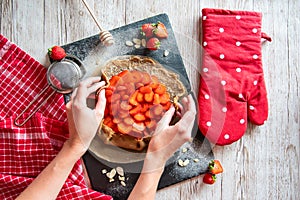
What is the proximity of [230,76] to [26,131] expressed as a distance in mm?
683

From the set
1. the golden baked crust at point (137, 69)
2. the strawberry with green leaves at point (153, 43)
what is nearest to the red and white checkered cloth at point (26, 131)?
the golden baked crust at point (137, 69)

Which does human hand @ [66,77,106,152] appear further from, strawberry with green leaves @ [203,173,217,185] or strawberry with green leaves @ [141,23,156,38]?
strawberry with green leaves @ [203,173,217,185]

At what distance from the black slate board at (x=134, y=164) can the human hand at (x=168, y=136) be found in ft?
0.27

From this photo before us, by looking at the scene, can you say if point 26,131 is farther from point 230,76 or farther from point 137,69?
point 230,76

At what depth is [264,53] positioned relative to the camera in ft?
4.68

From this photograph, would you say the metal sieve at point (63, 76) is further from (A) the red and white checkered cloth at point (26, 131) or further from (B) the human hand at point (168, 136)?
(B) the human hand at point (168, 136)

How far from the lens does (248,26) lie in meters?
1.37

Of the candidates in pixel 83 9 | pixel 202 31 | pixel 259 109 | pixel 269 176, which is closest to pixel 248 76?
pixel 259 109

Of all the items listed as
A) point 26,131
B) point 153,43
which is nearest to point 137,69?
point 153,43

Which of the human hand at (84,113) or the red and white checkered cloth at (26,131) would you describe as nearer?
the human hand at (84,113)

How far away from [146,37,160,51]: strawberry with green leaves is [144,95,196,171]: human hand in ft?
0.64

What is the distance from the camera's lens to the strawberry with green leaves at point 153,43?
1327 mm

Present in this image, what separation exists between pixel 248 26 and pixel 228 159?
1.47 feet

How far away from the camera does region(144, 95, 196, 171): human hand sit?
46.9 inches
